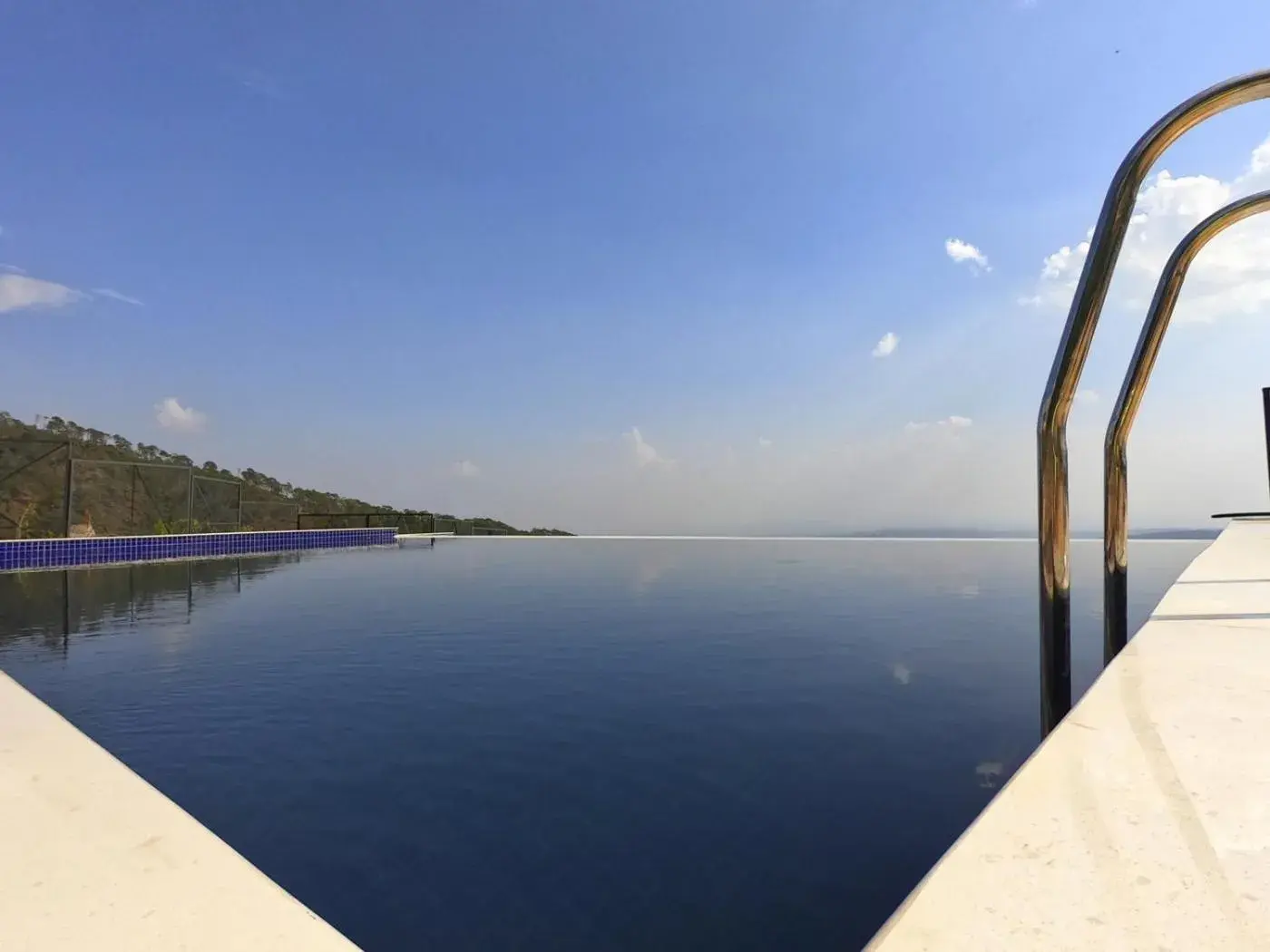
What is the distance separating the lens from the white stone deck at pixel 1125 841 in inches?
31.1

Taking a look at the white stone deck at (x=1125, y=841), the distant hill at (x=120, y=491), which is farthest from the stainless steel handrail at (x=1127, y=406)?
the distant hill at (x=120, y=491)

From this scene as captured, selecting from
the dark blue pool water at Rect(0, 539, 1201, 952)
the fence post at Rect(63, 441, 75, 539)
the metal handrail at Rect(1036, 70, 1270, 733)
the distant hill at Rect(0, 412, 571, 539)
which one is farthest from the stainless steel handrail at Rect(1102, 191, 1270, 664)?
the distant hill at Rect(0, 412, 571, 539)

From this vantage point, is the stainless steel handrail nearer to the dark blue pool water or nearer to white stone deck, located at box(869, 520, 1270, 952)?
the dark blue pool water

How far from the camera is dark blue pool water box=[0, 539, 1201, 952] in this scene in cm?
166

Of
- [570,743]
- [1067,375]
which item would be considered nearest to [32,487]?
[570,743]

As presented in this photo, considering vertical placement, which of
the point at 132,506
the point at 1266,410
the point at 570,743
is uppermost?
the point at 1266,410

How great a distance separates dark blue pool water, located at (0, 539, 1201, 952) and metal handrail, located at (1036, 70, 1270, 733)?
51 cm

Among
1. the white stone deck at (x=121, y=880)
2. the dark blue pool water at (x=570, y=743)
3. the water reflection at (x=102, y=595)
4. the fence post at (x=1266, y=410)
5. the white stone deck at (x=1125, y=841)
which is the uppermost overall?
the fence post at (x=1266, y=410)

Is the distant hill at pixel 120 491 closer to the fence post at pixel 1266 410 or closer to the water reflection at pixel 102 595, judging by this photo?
the water reflection at pixel 102 595

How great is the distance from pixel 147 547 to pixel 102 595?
5.12 metres

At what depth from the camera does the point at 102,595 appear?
7.16 metres

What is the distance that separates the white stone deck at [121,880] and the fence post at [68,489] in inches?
507

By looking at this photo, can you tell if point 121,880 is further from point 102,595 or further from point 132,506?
point 132,506

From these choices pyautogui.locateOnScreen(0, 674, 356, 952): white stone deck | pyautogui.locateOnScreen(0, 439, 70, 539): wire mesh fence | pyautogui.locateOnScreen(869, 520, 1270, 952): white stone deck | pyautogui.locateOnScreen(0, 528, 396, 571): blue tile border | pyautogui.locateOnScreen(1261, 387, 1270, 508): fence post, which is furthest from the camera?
pyautogui.locateOnScreen(0, 439, 70, 539): wire mesh fence
